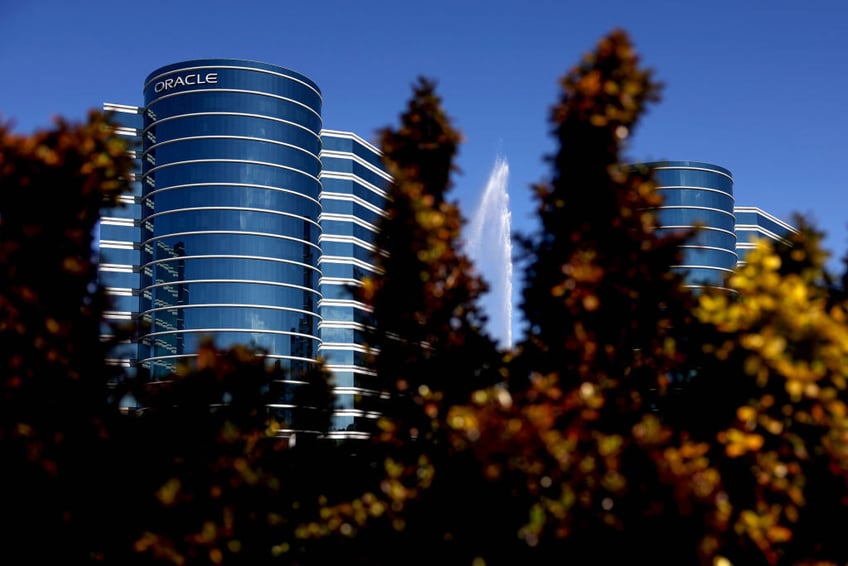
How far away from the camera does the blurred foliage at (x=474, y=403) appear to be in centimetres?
980

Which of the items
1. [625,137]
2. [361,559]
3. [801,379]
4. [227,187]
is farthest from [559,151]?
[227,187]

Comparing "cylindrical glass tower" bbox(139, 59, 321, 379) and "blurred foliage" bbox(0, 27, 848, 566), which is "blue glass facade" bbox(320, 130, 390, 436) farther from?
"blurred foliage" bbox(0, 27, 848, 566)

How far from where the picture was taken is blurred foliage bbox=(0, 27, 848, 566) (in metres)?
9.80

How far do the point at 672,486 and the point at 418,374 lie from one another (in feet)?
16.0

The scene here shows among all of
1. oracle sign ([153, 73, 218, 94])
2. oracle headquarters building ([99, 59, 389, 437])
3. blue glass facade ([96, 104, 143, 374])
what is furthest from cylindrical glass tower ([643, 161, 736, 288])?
blue glass facade ([96, 104, 143, 374])

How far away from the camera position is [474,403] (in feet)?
38.5

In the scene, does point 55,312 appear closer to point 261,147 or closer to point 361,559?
point 361,559

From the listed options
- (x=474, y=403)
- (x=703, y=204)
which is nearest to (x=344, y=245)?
(x=703, y=204)

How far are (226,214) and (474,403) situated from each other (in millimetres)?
83314

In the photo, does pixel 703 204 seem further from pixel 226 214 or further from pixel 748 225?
→ pixel 226 214

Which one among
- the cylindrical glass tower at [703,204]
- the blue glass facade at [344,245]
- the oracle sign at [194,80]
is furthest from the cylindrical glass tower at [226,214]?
the cylindrical glass tower at [703,204]

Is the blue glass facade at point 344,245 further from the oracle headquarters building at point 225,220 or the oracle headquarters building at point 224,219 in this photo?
the oracle headquarters building at point 224,219

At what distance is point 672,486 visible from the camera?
368 inches

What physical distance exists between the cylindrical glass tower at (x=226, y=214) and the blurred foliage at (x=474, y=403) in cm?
7745
